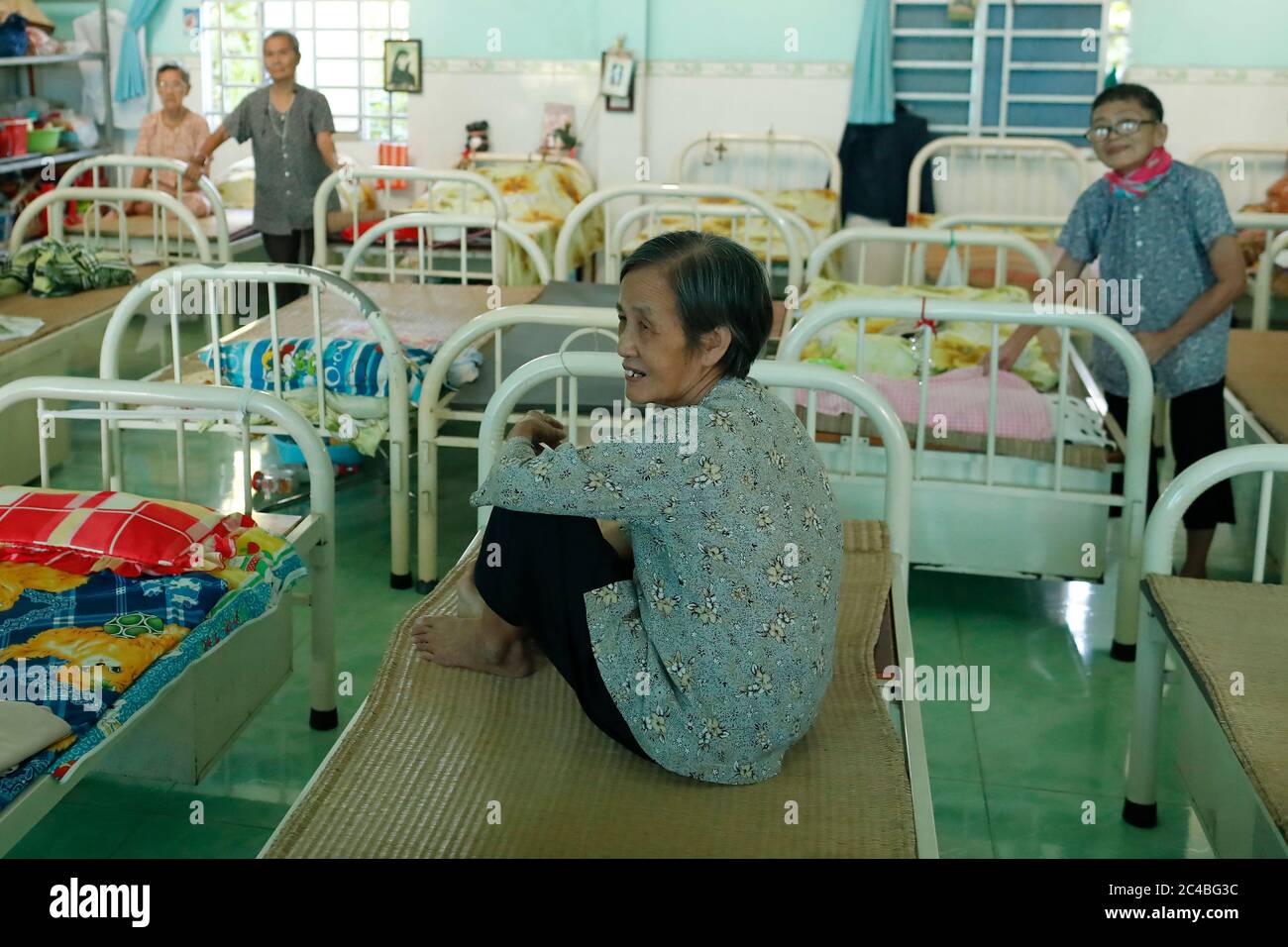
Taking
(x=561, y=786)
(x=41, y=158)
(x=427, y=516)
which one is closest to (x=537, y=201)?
(x=41, y=158)

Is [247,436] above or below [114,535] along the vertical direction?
above

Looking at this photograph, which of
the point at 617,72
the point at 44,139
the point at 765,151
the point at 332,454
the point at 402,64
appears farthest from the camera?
the point at 402,64

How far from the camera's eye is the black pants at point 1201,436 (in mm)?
3541

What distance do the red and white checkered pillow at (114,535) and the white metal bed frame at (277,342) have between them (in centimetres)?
40

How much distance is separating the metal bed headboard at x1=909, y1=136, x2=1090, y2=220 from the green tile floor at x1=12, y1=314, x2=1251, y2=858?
359 centimetres

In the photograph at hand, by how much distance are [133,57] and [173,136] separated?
142 cm

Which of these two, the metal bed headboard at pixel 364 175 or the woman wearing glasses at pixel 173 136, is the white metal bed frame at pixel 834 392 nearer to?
the metal bed headboard at pixel 364 175

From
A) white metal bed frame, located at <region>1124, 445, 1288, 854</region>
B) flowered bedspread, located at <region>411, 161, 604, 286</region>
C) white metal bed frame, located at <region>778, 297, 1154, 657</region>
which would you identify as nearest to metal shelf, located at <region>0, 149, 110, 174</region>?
flowered bedspread, located at <region>411, 161, 604, 286</region>

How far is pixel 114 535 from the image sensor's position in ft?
8.27

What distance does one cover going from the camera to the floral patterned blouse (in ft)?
6.09

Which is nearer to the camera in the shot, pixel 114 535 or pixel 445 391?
pixel 114 535

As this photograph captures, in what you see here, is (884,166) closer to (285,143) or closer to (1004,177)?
(1004,177)

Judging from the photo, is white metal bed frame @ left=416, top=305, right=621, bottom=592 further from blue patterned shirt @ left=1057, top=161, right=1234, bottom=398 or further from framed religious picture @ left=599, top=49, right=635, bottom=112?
framed religious picture @ left=599, top=49, right=635, bottom=112
